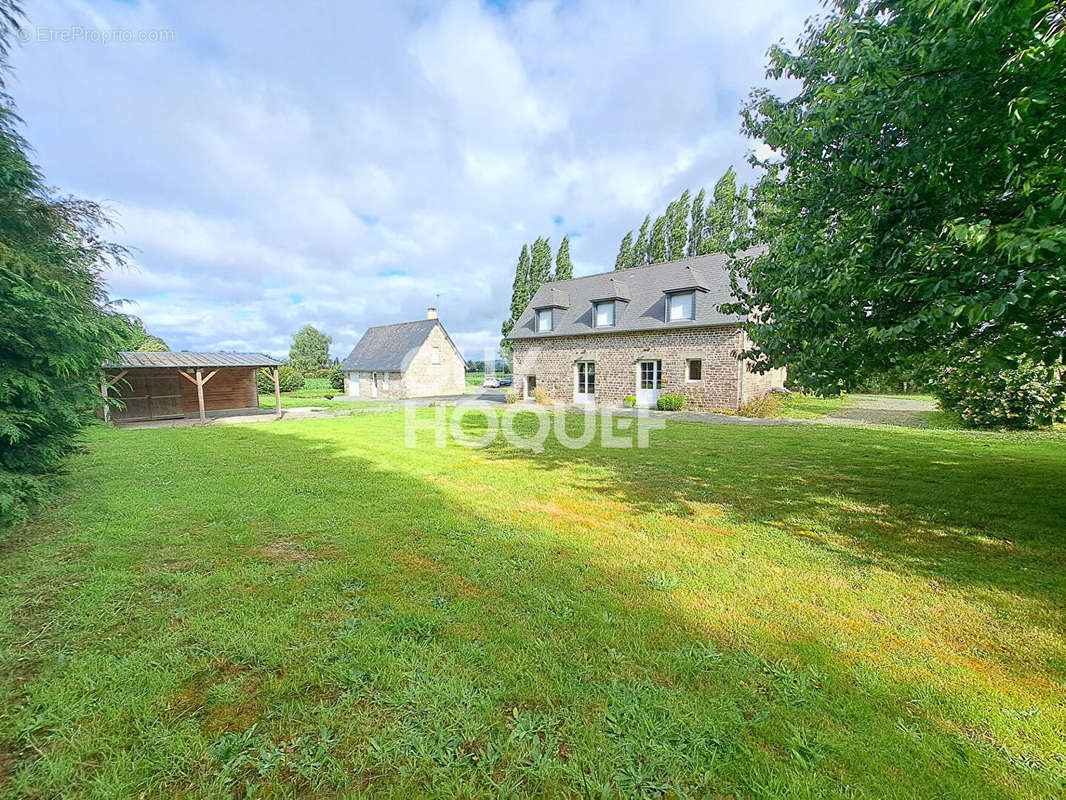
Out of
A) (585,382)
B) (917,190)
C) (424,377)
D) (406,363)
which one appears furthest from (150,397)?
(917,190)

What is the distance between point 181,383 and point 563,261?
28.3 m

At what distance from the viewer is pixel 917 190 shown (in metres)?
3.95

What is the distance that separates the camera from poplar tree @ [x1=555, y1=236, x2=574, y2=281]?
36.7m

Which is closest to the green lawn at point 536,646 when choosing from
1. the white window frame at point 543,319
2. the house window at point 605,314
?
the house window at point 605,314

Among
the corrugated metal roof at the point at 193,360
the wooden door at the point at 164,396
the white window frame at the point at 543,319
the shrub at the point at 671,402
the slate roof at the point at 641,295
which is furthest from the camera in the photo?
the white window frame at the point at 543,319

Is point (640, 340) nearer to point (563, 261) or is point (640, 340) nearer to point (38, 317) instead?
point (38, 317)

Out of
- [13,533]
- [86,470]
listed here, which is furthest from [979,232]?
[86,470]

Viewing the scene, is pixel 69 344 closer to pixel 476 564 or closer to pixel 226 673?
pixel 226 673

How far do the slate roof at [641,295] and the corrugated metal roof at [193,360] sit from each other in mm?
11828

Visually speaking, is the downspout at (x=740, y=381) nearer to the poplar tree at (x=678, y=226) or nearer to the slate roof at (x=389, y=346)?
the slate roof at (x=389, y=346)

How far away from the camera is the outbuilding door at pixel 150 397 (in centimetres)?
1666

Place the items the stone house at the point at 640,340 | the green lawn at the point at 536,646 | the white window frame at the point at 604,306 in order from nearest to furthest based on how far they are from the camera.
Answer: the green lawn at the point at 536,646, the stone house at the point at 640,340, the white window frame at the point at 604,306

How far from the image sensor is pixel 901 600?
3219mm

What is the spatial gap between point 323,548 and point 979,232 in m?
5.95
